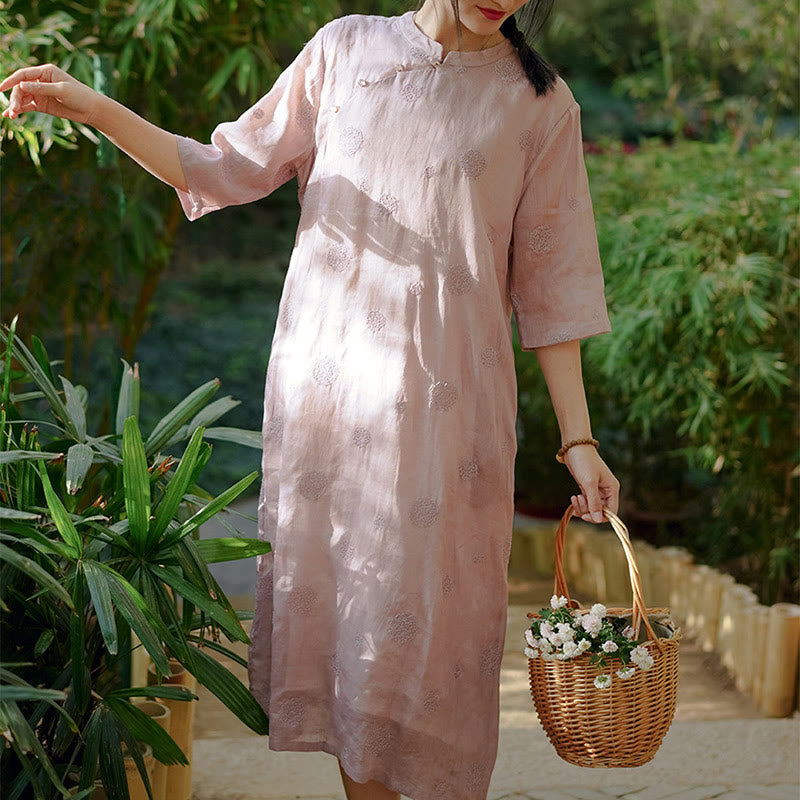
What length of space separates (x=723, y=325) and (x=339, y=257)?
207 cm

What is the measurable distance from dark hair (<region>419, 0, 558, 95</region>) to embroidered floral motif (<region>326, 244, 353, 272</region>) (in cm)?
33

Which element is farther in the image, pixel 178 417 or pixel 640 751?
pixel 178 417

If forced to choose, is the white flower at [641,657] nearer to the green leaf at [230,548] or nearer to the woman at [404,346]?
the woman at [404,346]

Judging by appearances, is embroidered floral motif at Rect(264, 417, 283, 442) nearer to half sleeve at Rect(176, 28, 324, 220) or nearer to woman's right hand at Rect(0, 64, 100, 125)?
half sleeve at Rect(176, 28, 324, 220)

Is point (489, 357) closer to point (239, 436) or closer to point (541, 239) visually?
point (541, 239)

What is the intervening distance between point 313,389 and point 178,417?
0.46 metres

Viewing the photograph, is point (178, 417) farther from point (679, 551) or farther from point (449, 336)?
point (679, 551)

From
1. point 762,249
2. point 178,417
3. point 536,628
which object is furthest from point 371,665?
point 762,249

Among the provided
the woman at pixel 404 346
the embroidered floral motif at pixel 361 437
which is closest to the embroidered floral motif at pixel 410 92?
the woman at pixel 404 346

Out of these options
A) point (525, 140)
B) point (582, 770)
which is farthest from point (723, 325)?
point (525, 140)

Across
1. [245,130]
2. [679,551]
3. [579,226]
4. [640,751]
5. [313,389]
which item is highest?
[245,130]

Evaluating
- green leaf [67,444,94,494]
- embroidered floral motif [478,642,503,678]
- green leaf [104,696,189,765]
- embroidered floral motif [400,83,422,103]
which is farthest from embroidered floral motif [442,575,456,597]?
embroidered floral motif [400,83,422,103]

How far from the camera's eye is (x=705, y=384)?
11.3 ft

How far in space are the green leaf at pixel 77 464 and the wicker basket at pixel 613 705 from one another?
675mm
